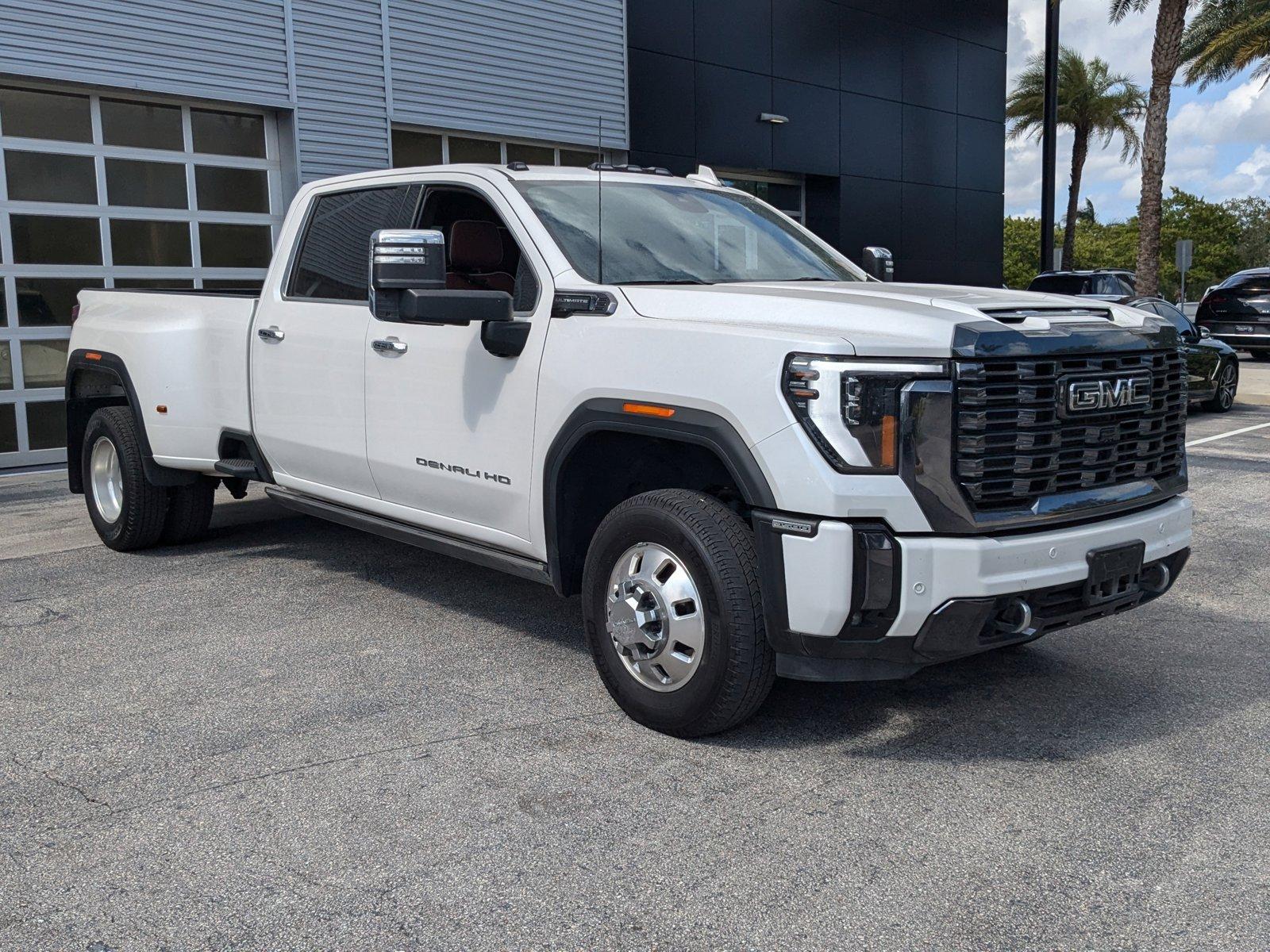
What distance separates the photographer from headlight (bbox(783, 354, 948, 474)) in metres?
3.73

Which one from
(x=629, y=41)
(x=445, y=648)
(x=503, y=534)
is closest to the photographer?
(x=503, y=534)

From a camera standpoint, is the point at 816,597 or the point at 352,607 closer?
the point at 816,597

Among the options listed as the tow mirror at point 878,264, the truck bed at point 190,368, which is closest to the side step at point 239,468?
the truck bed at point 190,368

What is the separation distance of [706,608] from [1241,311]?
2297cm

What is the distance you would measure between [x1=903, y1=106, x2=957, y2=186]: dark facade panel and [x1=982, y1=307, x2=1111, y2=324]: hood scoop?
18.7m

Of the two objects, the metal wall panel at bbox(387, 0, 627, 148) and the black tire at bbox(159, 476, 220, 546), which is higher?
the metal wall panel at bbox(387, 0, 627, 148)

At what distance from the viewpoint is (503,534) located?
4984mm

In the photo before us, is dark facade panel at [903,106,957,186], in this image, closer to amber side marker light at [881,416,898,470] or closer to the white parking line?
the white parking line

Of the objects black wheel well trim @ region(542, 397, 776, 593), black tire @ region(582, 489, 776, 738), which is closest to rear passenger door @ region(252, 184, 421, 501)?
black wheel well trim @ region(542, 397, 776, 593)

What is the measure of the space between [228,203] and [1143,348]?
413 inches

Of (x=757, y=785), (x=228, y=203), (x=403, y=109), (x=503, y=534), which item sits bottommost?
(x=757, y=785)

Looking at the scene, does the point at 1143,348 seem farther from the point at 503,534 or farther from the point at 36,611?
the point at 36,611

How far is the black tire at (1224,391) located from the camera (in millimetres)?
15648

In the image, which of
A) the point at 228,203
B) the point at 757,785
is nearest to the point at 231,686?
the point at 757,785
